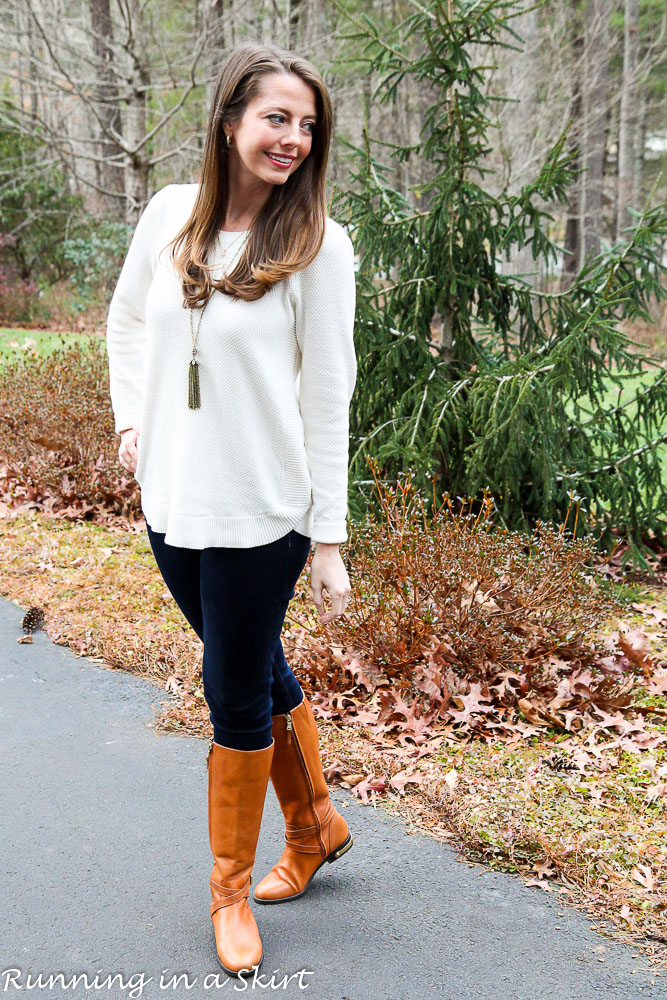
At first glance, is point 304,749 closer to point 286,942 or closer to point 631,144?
point 286,942

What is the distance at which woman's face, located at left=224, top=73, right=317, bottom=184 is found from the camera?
2037 mm

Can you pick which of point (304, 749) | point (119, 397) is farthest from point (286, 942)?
point (119, 397)

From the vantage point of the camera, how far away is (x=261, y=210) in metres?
2.16

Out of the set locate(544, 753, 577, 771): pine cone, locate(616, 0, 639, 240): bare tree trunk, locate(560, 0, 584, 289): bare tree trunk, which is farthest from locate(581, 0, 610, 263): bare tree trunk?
locate(544, 753, 577, 771): pine cone

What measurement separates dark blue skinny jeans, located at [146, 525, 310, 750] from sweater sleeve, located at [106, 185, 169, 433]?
40 cm

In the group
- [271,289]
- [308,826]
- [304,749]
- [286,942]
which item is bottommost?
[286,942]

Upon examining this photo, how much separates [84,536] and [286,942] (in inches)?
156

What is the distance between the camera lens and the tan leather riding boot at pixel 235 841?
2.31m

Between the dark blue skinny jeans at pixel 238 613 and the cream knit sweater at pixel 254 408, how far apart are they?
0.05 meters

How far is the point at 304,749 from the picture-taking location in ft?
8.28

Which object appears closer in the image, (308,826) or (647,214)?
(308,826)

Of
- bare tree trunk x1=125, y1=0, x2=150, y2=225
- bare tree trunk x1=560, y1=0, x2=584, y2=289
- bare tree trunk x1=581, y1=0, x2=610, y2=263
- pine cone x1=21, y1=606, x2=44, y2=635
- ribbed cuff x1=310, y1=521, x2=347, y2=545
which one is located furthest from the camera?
bare tree trunk x1=560, y1=0, x2=584, y2=289

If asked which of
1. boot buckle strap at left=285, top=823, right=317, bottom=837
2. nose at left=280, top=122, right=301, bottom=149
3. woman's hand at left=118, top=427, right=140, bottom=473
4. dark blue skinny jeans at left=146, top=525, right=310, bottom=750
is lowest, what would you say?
boot buckle strap at left=285, top=823, right=317, bottom=837

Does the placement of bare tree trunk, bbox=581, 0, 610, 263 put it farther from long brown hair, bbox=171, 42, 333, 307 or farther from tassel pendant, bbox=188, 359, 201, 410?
tassel pendant, bbox=188, 359, 201, 410
